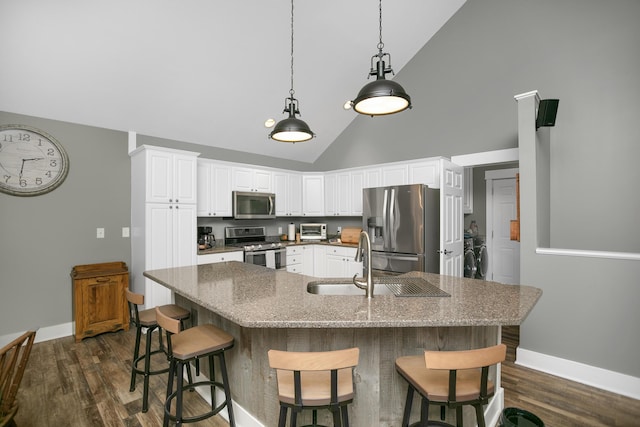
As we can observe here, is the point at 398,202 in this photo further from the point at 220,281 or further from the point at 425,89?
the point at 220,281

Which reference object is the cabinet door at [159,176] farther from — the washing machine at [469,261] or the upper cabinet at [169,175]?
the washing machine at [469,261]

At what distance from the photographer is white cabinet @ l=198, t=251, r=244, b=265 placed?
4156 mm

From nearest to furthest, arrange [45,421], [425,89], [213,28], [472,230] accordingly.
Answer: [45,421] < [213,28] < [425,89] < [472,230]

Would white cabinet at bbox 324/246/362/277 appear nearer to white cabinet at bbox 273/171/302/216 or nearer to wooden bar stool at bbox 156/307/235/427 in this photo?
white cabinet at bbox 273/171/302/216

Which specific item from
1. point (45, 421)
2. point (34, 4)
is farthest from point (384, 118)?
point (45, 421)

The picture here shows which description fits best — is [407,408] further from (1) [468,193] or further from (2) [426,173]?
(1) [468,193]

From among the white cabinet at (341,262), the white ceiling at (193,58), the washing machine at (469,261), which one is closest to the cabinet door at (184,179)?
the white ceiling at (193,58)

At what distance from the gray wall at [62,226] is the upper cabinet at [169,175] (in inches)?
22.6

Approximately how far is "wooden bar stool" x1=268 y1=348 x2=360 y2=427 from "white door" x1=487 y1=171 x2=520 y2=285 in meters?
4.94

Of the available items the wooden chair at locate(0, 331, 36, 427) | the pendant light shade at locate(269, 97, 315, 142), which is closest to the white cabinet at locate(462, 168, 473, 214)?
the pendant light shade at locate(269, 97, 315, 142)

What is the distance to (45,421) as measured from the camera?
6.86 feet

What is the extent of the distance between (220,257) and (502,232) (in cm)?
474

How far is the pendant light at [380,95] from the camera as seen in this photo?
1.85m

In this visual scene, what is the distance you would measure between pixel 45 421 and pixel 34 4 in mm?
3233
